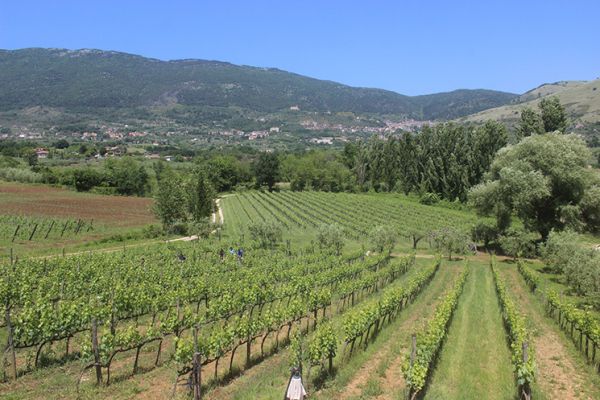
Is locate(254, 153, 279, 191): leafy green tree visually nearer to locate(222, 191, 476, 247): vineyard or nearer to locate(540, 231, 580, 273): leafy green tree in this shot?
locate(222, 191, 476, 247): vineyard

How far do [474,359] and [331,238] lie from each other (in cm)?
2422

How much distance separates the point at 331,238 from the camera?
40.7 meters

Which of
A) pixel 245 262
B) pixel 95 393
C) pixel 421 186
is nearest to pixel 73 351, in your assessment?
pixel 95 393

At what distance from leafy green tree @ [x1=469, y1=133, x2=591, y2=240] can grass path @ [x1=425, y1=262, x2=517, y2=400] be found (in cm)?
1980

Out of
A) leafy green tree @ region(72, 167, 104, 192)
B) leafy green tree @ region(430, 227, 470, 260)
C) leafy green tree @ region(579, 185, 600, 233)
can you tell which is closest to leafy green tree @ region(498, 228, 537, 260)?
leafy green tree @ region(430, 227, 470, 260)

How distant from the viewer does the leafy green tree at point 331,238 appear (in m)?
40.7

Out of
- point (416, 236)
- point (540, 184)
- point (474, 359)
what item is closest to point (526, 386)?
point (474, 359)

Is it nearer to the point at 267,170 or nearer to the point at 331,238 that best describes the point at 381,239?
the point at 331,238

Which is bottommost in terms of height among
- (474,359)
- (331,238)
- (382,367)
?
(331,238)

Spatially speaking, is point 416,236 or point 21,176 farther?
point 21,176

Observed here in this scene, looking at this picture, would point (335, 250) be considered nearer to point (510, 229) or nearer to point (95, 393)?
point (510, 229)

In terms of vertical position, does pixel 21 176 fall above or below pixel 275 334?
below

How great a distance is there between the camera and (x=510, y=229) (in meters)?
43.3

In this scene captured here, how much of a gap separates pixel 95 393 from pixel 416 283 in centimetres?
1771
